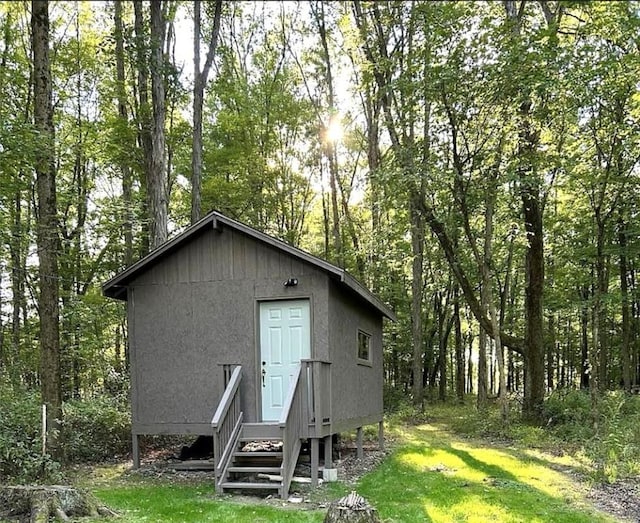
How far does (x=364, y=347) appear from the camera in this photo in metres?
10.6

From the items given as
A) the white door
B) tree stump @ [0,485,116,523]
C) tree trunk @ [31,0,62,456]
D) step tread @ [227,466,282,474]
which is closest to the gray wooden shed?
the white door

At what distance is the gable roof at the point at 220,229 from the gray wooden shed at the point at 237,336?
2 centimetres

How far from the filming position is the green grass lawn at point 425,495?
5957 millimetres

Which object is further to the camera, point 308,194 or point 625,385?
point 308,194

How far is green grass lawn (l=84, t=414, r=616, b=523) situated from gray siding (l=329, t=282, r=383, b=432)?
3.23 ft

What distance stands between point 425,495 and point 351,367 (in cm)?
277

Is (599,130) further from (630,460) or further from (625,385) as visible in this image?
(625,385)

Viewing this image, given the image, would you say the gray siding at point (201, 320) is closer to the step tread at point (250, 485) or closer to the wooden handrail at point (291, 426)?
the wooden handrail at point (291, 426)

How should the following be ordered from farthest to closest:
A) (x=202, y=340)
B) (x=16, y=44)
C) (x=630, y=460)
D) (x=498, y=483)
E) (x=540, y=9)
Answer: (x=16, y=44)
(x=540, y=9)
(x=202, y=340)
(x=630, y=460)
(x=498, y=483)

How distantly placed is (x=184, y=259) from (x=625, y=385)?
1358cm

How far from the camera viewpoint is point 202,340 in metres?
8.73

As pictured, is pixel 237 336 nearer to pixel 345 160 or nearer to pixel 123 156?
pixel 123 156

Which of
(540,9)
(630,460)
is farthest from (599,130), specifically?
(630,460)

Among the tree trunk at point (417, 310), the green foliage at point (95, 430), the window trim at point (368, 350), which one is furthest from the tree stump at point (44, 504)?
the tree trunk at point (417, 310)
